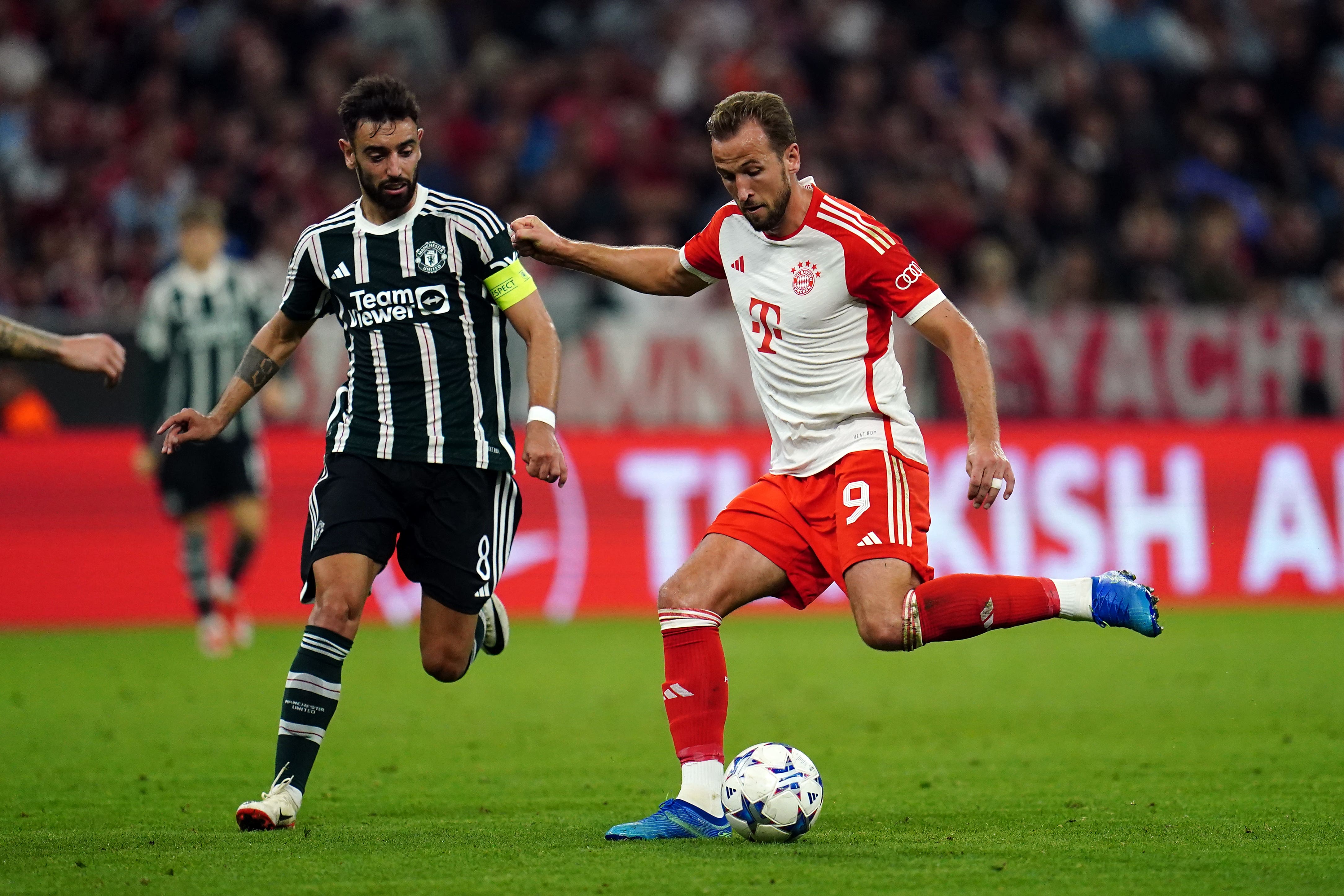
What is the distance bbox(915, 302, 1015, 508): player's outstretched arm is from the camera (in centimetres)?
523

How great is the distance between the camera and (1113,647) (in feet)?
35.4

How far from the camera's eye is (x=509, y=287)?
227 inches

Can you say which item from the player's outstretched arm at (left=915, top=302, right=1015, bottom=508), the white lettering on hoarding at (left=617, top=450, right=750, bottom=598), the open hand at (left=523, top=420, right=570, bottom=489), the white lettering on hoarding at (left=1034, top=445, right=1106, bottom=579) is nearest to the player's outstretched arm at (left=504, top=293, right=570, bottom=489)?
the open hand at (left=523, top=420, right=570, bottom=489)

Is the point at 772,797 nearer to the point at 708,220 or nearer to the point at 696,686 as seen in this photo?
the point at 696,686

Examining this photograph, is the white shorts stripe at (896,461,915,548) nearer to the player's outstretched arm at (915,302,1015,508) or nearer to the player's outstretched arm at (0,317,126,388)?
the player's outstretched arm at (915,302,1015,508)

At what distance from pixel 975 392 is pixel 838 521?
23.4 inches

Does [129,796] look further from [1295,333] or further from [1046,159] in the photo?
[1046,159]

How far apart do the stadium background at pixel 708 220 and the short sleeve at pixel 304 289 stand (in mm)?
6080

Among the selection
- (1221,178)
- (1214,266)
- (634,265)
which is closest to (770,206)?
(634,265)

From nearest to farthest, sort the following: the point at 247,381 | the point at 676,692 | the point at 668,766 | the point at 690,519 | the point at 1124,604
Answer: the point at 1124,604 < the point at 676,692 < the point at 247,381 < the point at 668,766 < the point at 690,519

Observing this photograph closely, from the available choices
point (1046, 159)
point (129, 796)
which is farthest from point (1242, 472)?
point (129, 796)

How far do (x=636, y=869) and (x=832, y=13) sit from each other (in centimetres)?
1402

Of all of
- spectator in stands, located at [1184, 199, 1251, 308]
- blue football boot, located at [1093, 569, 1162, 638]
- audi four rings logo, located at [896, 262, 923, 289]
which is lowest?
blue football boot, located at [1093, 569, 1162, 638]

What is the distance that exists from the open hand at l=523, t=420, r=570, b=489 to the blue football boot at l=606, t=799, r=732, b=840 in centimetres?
104
